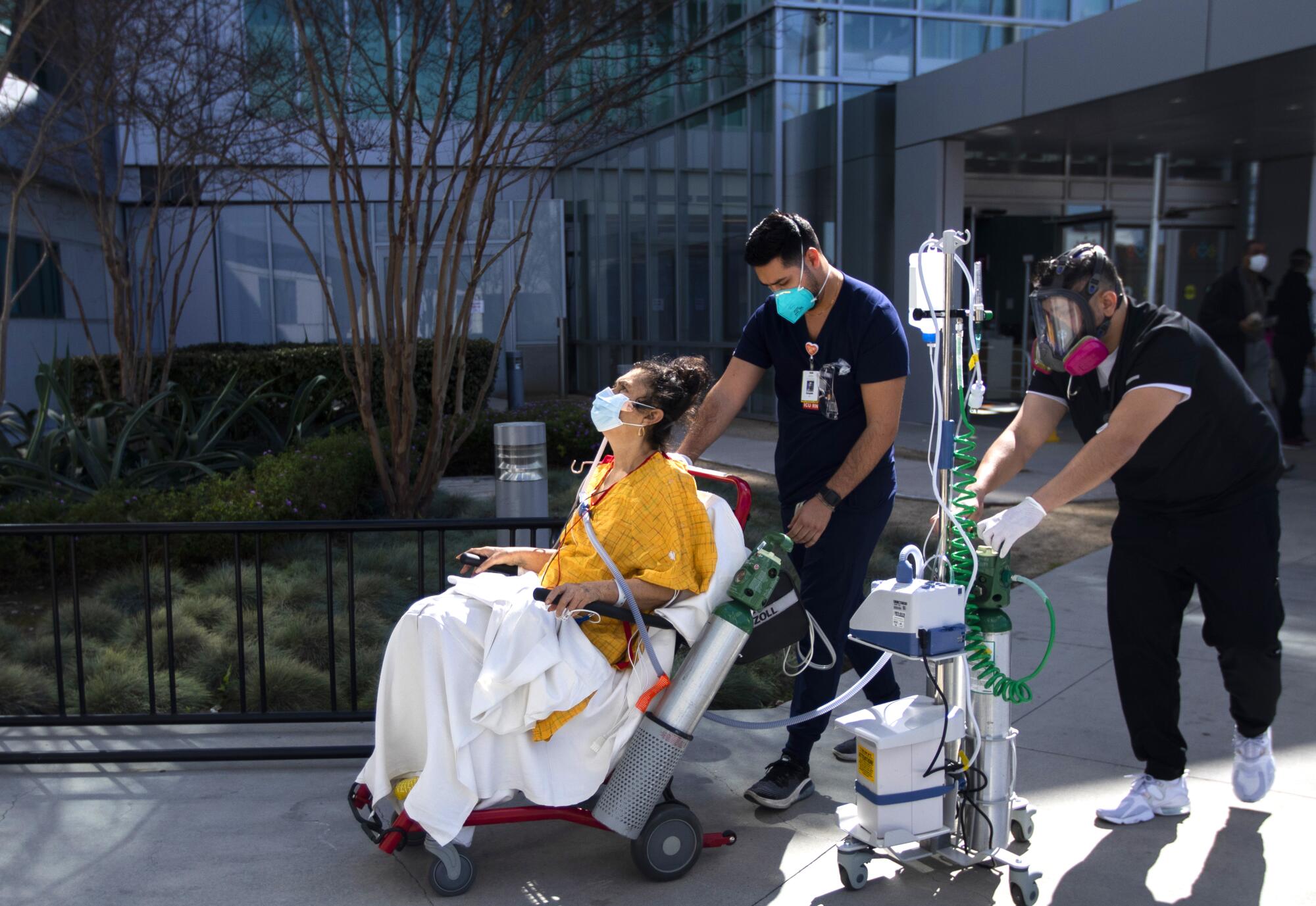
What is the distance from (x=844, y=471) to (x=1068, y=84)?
859 cm

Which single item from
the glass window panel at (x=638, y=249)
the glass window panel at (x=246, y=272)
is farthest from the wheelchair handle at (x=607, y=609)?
the glass window panel at (x=246, y=272)

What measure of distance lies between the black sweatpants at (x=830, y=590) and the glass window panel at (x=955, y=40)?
1100cm

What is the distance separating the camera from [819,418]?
144 inches

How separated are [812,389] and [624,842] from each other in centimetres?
155

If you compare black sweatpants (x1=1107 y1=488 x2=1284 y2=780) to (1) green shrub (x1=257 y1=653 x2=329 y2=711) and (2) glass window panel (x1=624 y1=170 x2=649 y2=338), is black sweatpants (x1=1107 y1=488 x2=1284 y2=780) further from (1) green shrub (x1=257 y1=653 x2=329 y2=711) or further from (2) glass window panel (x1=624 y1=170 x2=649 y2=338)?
(2) glass window panel (x1=624 y1=170 x2=649 y2=338)

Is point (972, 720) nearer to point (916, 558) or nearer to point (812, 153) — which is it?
point (916, 558)

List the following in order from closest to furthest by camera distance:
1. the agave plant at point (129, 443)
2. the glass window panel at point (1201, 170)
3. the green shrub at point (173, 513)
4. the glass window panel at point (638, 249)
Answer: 1. the green shrub at point (173, 513)
2. the agave plant at point (129, 443)
3. the glass window panel at point (1201, 170)
4. the glass window panel at point (638, 249)

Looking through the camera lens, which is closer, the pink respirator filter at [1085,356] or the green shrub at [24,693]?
the pink respirator filter at [1085,356]

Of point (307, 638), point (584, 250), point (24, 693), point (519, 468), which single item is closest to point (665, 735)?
point (519, 468)

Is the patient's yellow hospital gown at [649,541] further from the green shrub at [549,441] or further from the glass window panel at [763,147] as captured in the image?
the glass window panel at [763,147]

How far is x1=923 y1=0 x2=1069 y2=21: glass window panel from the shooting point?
1311cm

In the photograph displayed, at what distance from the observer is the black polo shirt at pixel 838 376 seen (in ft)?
11.4

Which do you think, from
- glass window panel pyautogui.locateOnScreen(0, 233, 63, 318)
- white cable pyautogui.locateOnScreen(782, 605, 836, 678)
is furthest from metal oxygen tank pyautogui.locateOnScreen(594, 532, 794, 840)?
glass window panel pyautogui.locateOnScreen(0, 233, 63, 318)

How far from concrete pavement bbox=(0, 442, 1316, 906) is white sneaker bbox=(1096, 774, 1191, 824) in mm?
40
